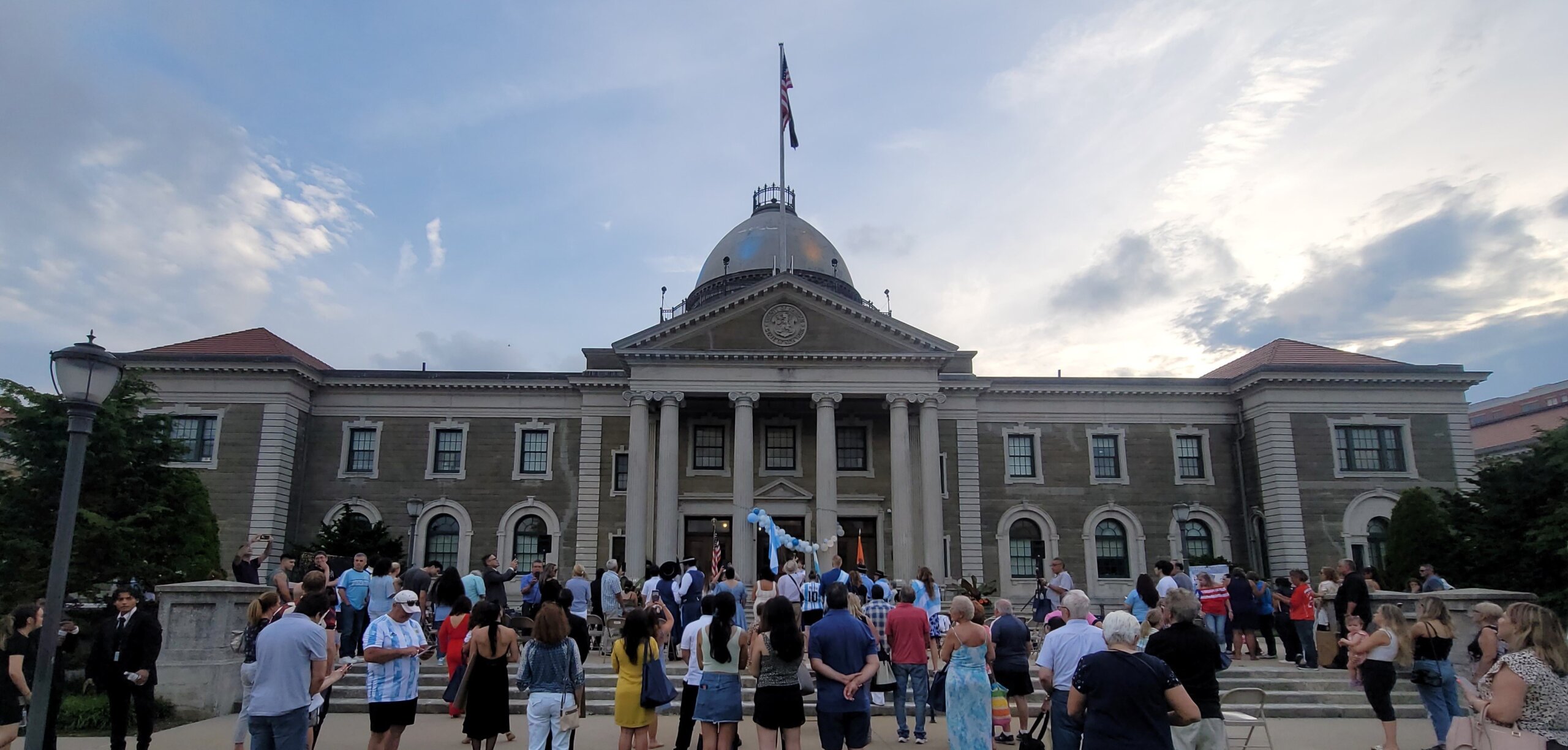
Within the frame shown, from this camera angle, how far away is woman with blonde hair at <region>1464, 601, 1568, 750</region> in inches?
260

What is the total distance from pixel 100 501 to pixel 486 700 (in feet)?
52.8

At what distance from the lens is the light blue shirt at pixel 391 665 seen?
899 cm

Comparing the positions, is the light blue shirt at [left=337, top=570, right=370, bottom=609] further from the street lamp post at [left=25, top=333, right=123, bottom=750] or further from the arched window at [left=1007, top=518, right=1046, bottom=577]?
the arched window at [left=1007, top=518, right=1046, bottom=577]

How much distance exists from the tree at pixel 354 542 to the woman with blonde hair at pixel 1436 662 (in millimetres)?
25638

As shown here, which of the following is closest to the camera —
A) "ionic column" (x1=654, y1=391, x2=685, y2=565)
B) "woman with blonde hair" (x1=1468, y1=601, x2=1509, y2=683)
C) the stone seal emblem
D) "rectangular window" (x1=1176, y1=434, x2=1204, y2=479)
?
"woman with blonde hair" (x1=1468, y1=601, x2=1509, y2=683)

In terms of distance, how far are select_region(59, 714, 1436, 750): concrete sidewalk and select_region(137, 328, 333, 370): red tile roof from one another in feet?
80.4

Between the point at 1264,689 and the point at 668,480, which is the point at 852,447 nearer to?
the point at 668,480

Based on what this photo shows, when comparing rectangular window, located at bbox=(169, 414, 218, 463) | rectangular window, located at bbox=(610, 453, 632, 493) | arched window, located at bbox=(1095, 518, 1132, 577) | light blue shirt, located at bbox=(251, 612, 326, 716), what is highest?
rectangular window, located at bbox=(169, 414, 218, 463)

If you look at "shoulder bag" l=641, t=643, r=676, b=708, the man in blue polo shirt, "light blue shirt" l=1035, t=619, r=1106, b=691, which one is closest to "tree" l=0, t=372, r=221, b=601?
"shoulder bag" l=641, t=643, r=676, b=708

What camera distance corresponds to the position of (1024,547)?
36.1 meters

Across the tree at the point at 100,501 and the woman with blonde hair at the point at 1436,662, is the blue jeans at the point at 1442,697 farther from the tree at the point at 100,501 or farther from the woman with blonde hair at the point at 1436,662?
the tree at the point at 100,501

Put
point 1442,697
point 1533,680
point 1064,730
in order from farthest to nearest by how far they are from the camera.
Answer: point 1442,697 < point 1064,730 < point 1533,680

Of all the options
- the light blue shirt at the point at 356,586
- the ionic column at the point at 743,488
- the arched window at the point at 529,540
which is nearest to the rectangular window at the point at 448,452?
the arched window at the point at 529,540

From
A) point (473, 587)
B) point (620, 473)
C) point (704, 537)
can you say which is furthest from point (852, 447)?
point (473, 587)
